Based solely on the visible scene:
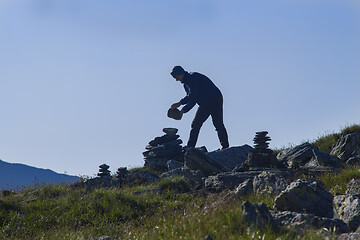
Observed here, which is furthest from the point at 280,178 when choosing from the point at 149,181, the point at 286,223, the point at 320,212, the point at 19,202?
the point at 19,202

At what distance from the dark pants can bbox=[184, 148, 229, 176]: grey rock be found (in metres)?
2.71

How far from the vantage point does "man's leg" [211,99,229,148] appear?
1855 centimetres

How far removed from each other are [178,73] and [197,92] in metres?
1.08

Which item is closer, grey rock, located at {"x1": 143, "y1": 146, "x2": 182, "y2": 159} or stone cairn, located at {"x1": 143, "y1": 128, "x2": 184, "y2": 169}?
stone cairn, located at {"x1": 143, "y1": 128, "x2": 184, "y2": 169}

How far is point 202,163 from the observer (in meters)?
15.6

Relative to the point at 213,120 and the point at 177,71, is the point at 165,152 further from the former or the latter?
the point at 177,71

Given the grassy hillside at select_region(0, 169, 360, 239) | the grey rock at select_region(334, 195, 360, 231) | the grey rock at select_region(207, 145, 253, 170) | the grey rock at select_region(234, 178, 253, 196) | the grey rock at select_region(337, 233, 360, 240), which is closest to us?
the grey rock at select_region(337, 233, 360, 240)

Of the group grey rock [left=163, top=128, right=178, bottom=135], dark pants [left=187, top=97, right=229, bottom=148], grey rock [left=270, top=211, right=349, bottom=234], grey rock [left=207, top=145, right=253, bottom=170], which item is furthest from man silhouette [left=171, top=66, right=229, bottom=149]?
grey rock [left=270, top=211, right=349, bottom=234]

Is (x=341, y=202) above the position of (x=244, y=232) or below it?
above

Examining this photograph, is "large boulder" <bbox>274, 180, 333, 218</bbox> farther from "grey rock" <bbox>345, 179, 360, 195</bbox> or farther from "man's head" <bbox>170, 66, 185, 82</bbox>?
"man's head" <bbox>170, 66, 185, 82</bbox>

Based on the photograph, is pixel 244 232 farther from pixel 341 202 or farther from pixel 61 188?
pixel 61 188

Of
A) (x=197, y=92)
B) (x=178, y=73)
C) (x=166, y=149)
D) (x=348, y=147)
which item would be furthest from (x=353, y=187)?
(x=166, y=149)

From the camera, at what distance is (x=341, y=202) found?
27.3 feet

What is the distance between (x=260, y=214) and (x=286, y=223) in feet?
2.64
